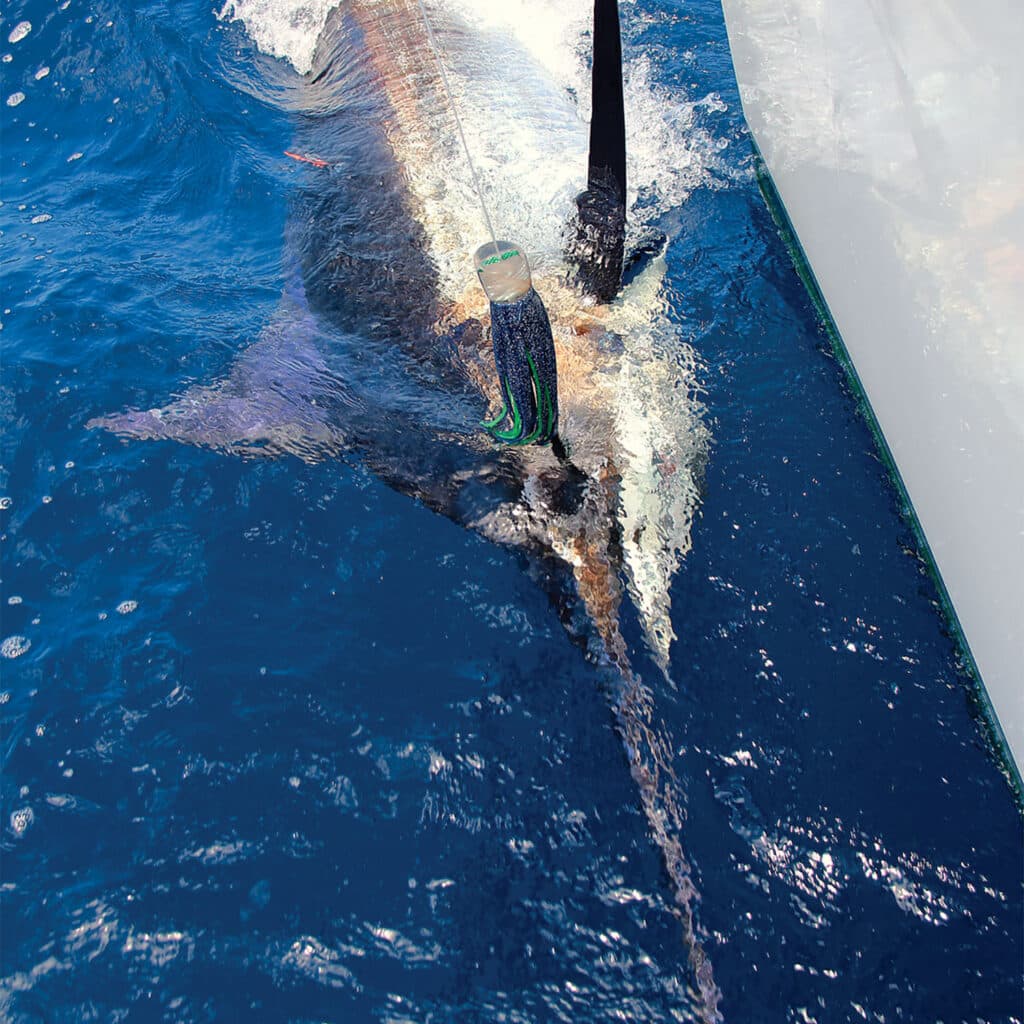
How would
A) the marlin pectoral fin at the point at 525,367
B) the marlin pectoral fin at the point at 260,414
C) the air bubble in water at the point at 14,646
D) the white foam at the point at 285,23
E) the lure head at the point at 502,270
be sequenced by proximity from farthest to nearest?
the white foam at the point at 285,23, the marlin pectoral fin at the point at 260,414, the air bubble in water at the point at 14,646, the marlin pectoral fin at the point at 525,367, the lure head at the point at 502,270

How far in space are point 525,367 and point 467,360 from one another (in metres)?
1.29

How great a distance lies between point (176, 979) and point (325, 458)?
86.5 inches

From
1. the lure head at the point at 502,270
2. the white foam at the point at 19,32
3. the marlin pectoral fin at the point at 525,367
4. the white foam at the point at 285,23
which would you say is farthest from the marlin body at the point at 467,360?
the white foam at the point at 19,32

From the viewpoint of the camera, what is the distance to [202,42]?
6.97 metres

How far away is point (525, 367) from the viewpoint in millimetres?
2990

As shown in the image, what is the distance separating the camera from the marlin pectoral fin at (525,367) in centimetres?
284

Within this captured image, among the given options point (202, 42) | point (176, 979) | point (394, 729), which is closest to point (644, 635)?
point (394, 729)

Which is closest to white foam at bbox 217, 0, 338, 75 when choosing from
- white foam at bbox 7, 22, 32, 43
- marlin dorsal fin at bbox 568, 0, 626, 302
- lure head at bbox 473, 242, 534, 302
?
white foam at bbox 7, 22, 32, 43

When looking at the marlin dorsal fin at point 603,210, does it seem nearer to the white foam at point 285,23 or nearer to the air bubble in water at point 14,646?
the air bubble in water at point 14,646

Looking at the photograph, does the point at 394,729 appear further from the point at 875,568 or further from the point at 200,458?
the point at 875,568

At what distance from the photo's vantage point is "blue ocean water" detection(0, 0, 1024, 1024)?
2715 mm

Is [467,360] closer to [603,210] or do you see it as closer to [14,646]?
[603,210]

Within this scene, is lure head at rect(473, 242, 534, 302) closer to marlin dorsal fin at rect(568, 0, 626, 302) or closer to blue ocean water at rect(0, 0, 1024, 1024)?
blue ocean water at rect(0, 0, 1024, 1024)

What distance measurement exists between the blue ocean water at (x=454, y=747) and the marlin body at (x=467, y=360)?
0.12 metres
